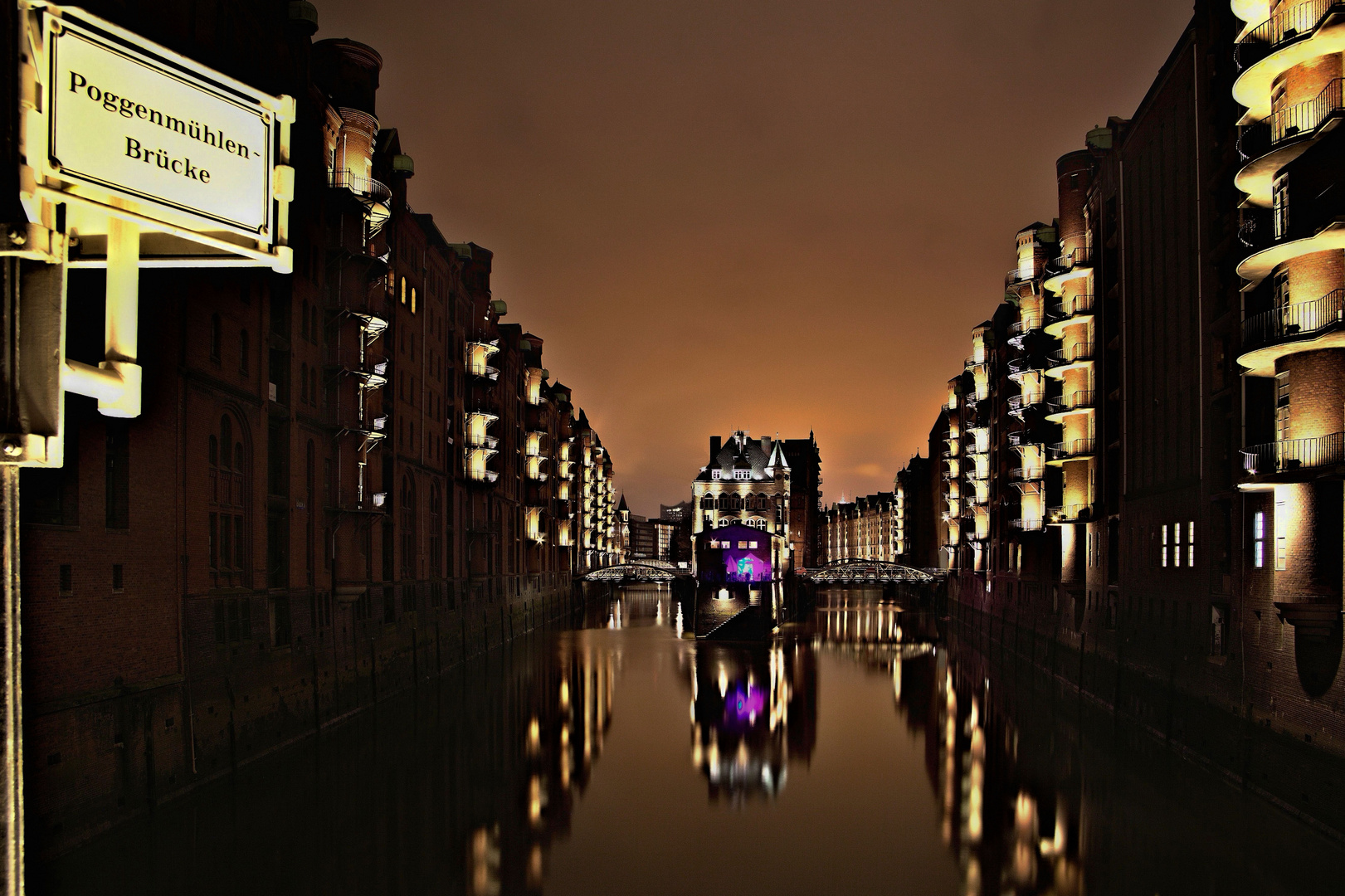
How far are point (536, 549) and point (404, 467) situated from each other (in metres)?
35.1

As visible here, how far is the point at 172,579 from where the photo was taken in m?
22.4

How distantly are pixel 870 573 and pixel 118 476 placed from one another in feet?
289

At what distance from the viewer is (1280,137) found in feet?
70.6

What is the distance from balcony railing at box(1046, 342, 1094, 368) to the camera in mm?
42188

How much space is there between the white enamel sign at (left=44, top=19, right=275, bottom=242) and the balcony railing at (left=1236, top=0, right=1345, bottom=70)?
21.8 metres

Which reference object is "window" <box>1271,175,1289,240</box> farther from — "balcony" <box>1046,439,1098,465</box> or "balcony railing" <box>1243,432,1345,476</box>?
"balcony" <box>1046,439,1098,465</box>

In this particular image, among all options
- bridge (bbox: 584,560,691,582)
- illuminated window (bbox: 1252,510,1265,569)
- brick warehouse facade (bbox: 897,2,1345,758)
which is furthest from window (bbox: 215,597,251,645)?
bridge (bbox: 584,560,691,582)

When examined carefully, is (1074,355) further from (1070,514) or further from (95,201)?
(95,201)

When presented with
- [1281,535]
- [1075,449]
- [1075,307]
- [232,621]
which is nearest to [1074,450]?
[1075,449]

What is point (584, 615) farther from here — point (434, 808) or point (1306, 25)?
point (1306, 25)

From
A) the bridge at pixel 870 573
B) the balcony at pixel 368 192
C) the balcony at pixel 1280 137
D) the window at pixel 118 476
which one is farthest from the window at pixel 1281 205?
the bridge at pixel 870 573

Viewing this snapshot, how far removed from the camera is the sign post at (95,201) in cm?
371

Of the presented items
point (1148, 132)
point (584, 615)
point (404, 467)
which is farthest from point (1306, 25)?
point (584, 615)

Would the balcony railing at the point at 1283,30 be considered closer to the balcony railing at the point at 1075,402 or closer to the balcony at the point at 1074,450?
the balcony railing at the point at 1075,402
